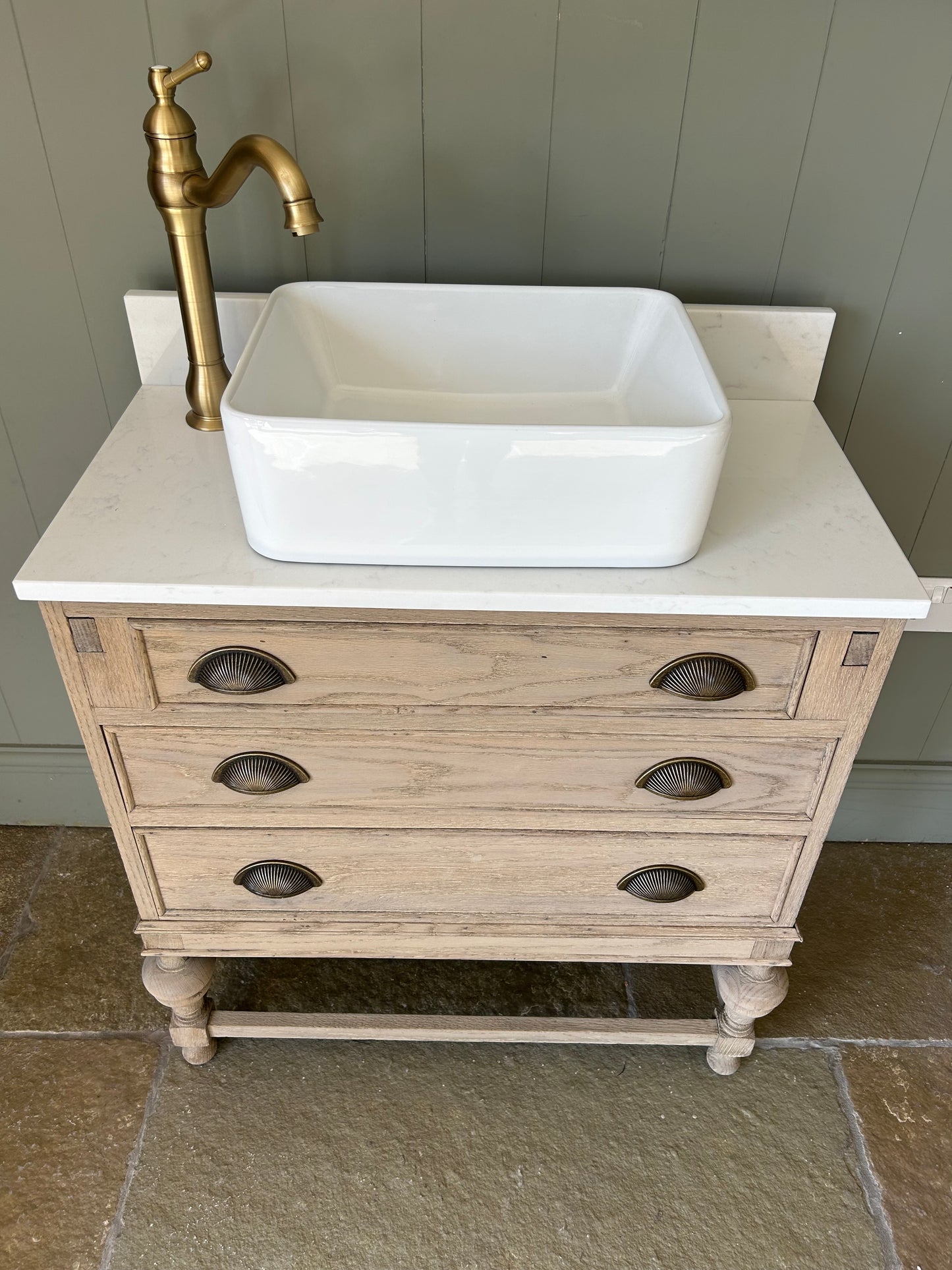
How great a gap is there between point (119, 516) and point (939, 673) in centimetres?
130

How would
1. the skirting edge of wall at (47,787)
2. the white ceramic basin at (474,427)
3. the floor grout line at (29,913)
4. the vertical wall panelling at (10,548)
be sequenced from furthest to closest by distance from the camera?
1. the skirting edge of wall at (47,787)
2. the floor grout line at (29,913)
3. the vertical wall panelling at (10,548)
4. the white ceramic basin at (474,427)

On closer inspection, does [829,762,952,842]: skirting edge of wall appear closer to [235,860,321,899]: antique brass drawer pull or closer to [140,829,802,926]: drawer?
[140,829,802,926]: drawer

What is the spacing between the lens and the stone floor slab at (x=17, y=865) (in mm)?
1609

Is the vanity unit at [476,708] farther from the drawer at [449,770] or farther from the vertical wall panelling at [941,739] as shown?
the vertical wall panelling at [941,739]

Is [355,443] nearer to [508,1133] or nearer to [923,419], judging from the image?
[923,419]

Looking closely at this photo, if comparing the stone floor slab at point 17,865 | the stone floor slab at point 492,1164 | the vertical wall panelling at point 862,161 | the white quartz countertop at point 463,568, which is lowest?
the stone floor slab at point 17,865

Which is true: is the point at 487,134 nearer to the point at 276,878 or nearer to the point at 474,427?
the point at 474,427

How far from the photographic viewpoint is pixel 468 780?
1.07m

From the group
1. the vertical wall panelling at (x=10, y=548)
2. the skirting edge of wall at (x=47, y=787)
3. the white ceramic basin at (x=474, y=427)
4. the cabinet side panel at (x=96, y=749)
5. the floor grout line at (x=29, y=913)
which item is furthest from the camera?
the skirting edge of wall at (x=47, y=787)

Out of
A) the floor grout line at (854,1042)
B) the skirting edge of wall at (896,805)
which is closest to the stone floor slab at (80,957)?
the floor grout line at (854,1042)

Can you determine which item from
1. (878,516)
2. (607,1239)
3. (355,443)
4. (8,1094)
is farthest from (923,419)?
(8,1094)

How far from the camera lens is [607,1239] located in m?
1.23

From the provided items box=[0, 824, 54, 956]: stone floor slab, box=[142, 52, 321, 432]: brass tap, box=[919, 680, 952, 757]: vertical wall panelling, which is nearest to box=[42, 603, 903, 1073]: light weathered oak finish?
box=[142, 52, 321, 432]: brass tap

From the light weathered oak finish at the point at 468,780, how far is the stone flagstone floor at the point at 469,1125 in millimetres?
178
